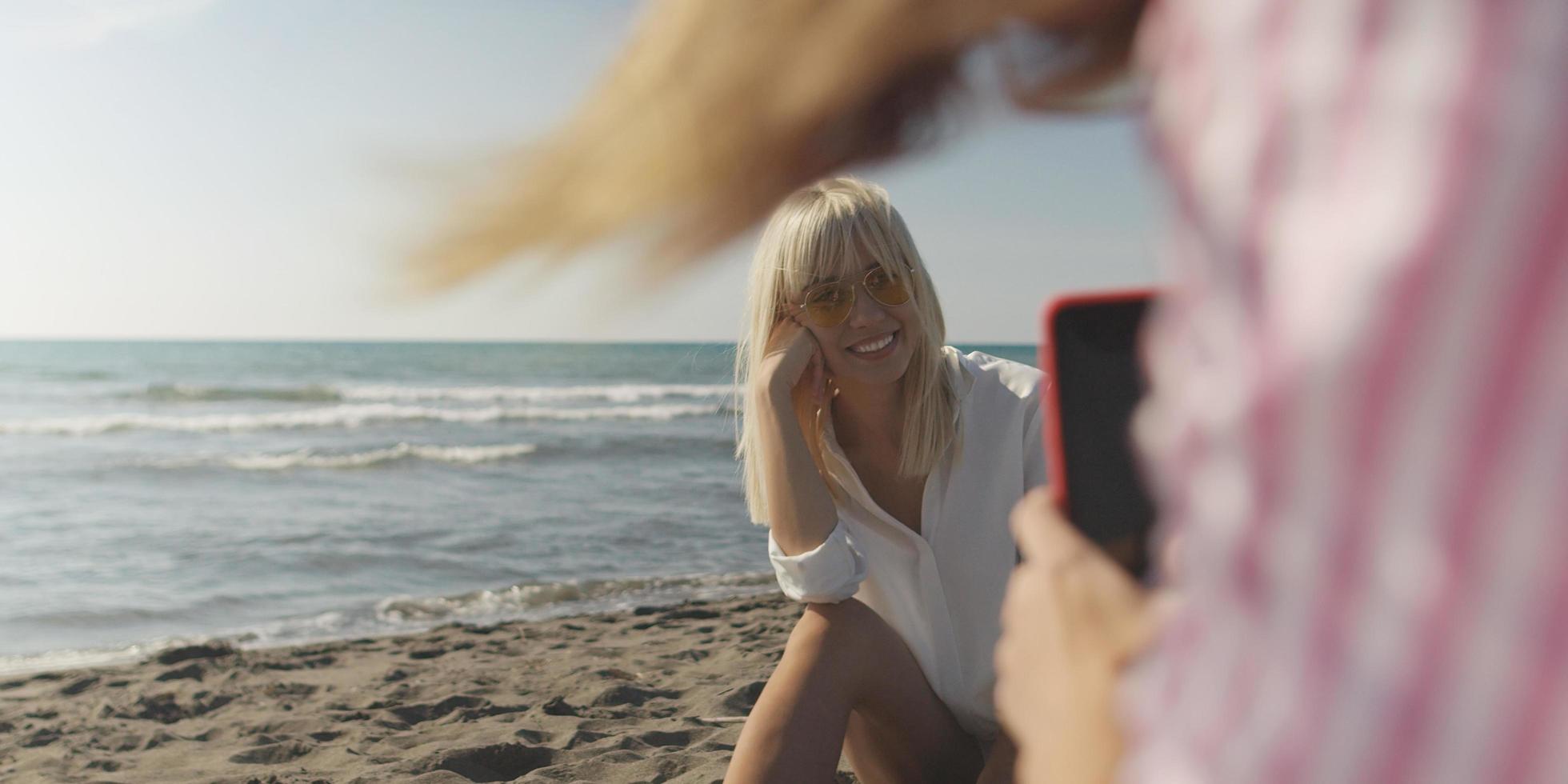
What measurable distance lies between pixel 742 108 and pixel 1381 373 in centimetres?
26

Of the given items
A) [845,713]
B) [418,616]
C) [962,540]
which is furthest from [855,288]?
[418,616]

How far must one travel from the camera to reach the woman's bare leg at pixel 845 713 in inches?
104

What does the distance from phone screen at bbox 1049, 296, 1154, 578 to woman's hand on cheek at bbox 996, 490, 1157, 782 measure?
21mm

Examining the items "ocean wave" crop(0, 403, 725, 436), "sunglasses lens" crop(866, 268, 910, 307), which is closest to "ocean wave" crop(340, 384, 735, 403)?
"ocean wave" crop(0, 403, 725, 436)

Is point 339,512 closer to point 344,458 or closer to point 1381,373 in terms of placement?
point 344,458

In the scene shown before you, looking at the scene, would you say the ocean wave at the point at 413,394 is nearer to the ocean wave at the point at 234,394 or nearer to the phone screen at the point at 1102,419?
the ocean wave at the point at 234,394

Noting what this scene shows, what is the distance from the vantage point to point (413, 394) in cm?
2425

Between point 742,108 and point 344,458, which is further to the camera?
point 344,458

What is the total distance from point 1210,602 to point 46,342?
6311 cm

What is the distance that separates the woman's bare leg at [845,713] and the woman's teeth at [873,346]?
0.72 metres

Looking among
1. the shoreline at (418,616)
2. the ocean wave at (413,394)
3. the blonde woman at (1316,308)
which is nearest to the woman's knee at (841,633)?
the blonde woman at (1316,308)

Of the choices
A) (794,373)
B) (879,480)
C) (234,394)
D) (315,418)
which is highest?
(794,373)

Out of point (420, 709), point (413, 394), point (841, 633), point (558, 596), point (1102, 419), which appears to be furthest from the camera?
point (413, 394)

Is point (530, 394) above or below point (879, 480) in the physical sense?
below
